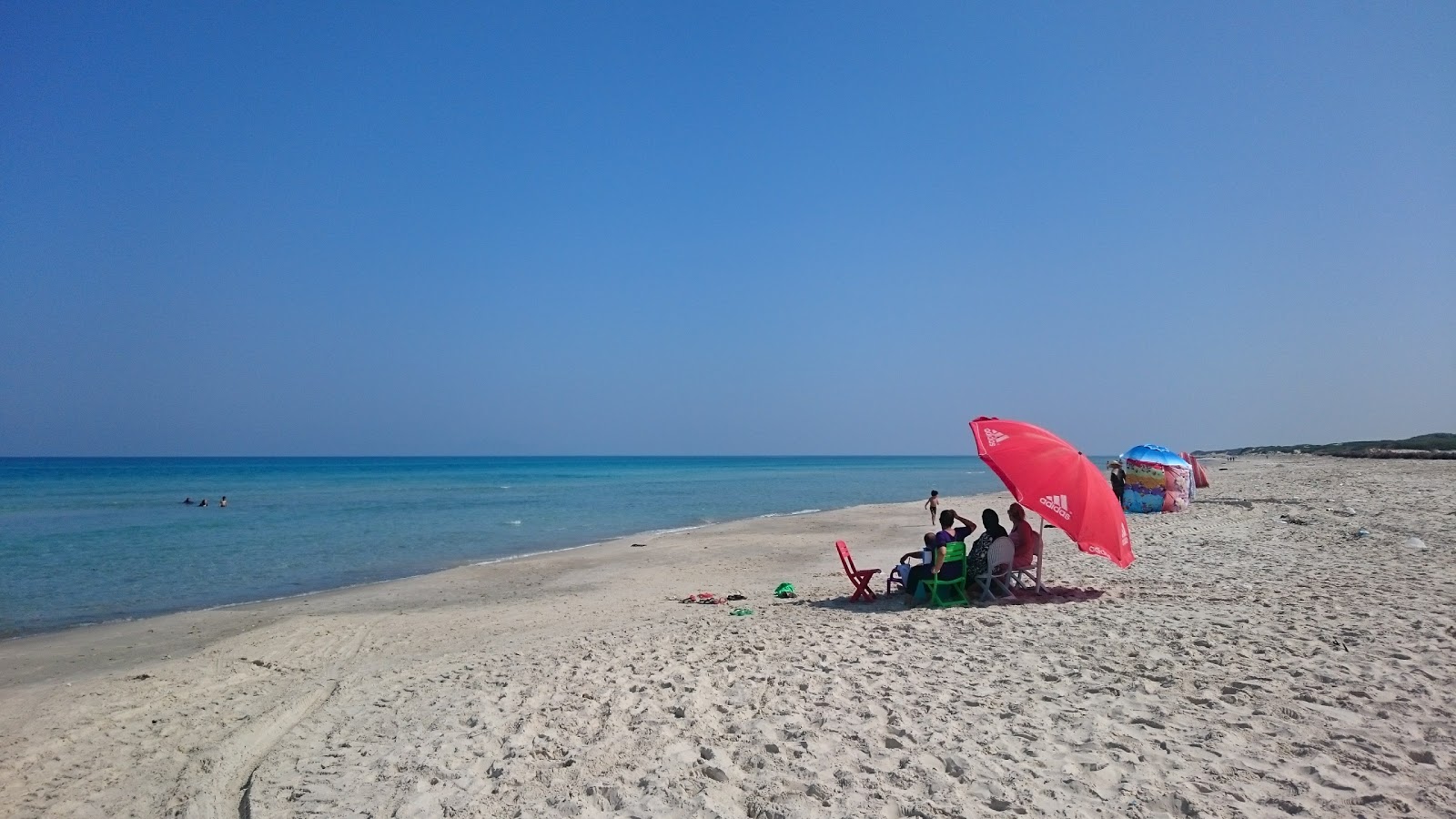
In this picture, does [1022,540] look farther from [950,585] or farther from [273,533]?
[273,533]

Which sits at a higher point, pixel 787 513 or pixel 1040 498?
pixel 1040 498

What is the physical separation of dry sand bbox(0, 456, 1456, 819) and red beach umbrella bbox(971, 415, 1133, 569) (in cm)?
75

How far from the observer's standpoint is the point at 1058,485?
8398 millimetres

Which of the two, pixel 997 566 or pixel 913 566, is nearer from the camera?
pixel 997 566

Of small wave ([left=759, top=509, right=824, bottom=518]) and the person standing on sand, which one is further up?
the person standing on sand

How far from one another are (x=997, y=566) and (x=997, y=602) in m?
0.42

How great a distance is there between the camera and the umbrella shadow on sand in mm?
9008

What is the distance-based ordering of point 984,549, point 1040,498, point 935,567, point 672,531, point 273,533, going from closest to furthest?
point 1040,498 < point 935,567 < point 984,549 < point 273,533 < point 672,531

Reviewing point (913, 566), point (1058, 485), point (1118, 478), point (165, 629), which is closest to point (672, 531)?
point (1118, 478)

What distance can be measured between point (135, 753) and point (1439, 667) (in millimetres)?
9753

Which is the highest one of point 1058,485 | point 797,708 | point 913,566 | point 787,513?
point 1058,485

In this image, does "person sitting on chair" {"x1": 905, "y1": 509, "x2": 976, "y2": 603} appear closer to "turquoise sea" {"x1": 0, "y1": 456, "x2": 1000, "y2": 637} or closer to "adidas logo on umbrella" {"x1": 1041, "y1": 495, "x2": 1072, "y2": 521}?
"adidas logo on umbrella" {"x1": 1041, "y1": 495, "x2": 1072, "y2": 521}

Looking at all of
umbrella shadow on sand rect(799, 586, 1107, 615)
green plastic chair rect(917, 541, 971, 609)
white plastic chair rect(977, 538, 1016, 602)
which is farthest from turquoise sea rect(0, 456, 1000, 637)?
white plastic chair rect(977, 538, 1016, 602)

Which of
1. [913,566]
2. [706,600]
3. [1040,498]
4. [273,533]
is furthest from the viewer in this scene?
[273,533]
